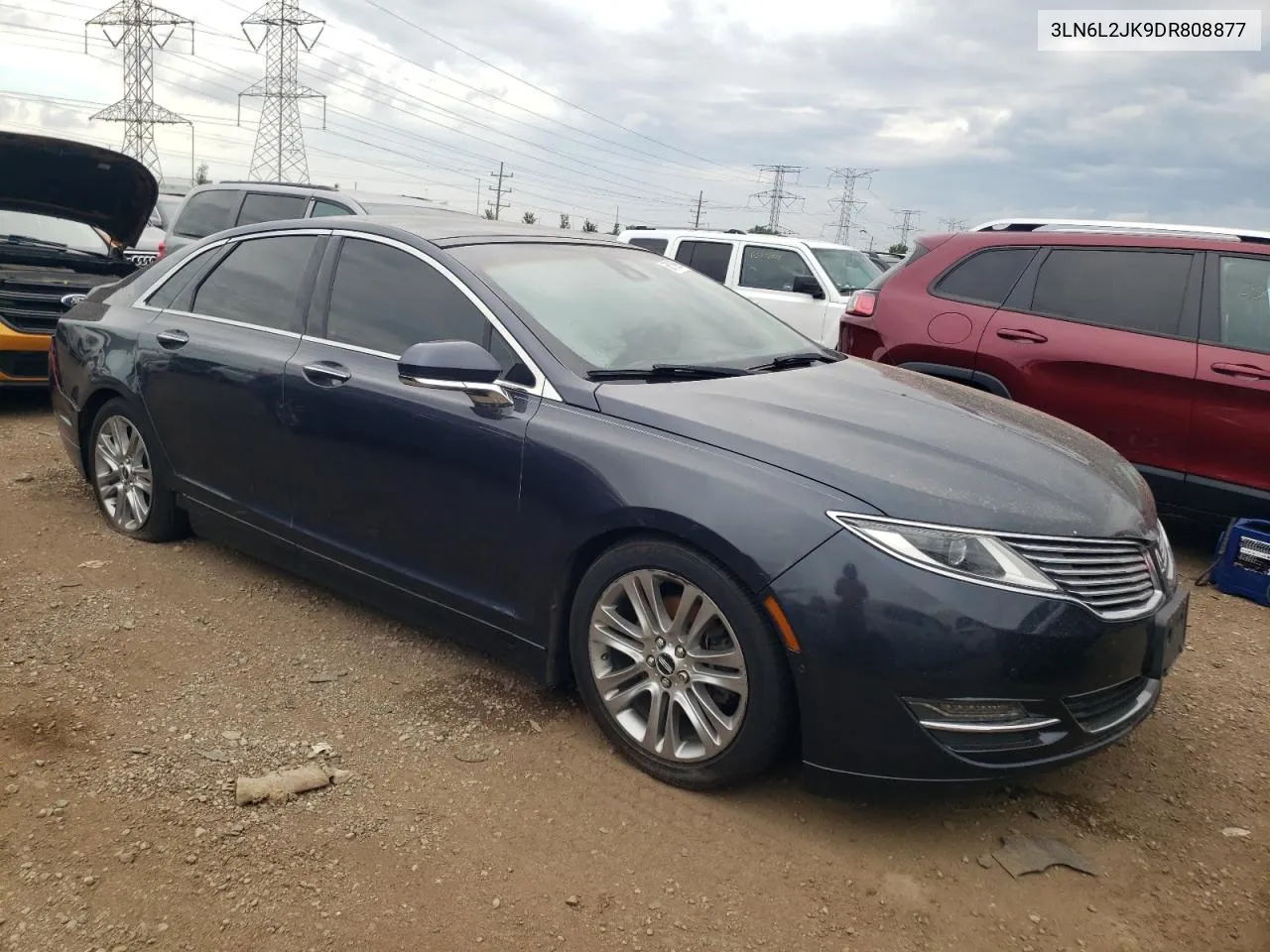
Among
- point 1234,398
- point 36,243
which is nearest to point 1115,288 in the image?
point 1234,398

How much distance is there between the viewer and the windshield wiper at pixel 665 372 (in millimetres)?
3182

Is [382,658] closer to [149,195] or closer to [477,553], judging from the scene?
[477,553]

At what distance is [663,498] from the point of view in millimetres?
2754

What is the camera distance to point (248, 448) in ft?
13.0

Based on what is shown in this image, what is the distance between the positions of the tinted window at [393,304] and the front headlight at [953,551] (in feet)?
4.87

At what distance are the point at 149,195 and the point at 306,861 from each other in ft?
22.3

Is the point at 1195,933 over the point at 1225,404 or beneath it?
beneath

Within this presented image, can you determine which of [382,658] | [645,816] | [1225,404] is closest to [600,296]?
[382,658]

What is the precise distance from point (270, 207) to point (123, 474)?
17.4 ft

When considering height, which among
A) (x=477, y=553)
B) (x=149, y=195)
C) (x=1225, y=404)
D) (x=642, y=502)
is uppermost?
(x=149, y=195)

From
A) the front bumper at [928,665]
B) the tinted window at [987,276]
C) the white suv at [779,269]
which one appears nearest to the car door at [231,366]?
the front bumper at [928,665]

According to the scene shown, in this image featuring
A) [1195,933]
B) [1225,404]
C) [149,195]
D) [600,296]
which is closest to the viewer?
[1195,933]

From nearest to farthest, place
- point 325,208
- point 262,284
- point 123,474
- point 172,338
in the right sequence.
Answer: point 262,284 < point 172,338 < point 123,474 < point 325,208

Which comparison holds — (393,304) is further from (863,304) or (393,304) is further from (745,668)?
(863,304)
